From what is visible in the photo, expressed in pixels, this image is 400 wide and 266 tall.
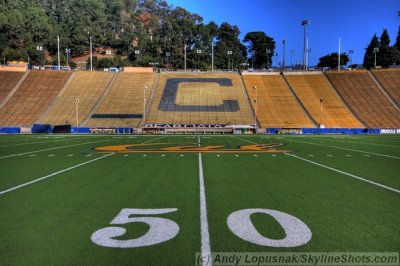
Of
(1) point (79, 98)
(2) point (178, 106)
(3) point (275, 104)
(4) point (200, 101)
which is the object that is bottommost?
(2) point (178, 106)

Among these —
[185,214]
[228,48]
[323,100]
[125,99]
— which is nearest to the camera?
[185,214]

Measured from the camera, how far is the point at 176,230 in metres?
5.82

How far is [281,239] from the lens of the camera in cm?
534

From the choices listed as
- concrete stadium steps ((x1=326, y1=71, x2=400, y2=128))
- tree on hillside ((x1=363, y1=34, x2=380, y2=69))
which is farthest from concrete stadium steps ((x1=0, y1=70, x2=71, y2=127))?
tree on hillside ((x1=363, y1=34, x2=380, y2=69))

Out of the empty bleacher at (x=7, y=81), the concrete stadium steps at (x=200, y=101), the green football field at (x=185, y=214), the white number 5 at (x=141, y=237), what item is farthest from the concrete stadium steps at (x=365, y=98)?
the empty bleacher at (x=7, y=81)

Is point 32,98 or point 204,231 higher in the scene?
point 32,98

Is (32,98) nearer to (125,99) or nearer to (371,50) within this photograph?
(125,99)

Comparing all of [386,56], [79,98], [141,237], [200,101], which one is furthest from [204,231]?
[386,56]

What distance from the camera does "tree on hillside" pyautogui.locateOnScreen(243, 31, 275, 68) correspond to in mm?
148250

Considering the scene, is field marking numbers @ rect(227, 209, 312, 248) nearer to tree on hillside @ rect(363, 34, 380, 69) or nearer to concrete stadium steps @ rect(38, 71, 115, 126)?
concrete stadium steps @ rect(38, 71, 115, 126)

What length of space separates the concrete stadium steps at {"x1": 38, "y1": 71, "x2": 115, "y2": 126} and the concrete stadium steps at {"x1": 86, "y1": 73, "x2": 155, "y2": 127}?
1927 millimetres

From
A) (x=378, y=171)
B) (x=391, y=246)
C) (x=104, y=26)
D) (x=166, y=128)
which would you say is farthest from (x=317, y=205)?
(x=104, y=26)

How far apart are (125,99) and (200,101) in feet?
45.5

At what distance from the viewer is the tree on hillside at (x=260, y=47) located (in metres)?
148
